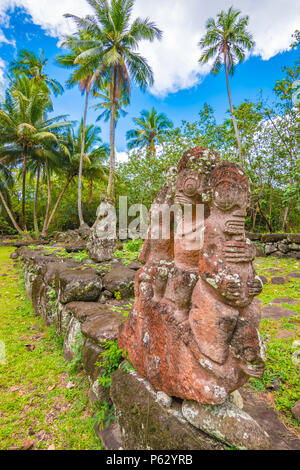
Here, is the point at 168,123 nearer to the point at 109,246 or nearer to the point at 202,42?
the point at 202,42

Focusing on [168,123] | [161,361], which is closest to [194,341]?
[161,361]

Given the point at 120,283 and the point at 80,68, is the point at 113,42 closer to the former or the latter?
the point at 80,68

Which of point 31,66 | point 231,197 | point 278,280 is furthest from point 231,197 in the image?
point 31,66

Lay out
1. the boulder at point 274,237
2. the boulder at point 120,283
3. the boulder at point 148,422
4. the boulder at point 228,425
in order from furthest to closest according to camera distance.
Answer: the boulder at point 274,237 → the boulder at point 120,283 → the boulder at point 148,422 → the boulder at point 228,425

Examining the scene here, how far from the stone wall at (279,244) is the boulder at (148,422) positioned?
8470 mm

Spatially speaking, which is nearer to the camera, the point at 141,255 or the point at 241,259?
the point at 241,259

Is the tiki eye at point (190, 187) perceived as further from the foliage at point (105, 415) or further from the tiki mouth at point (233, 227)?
the foliage at point (105, 415)

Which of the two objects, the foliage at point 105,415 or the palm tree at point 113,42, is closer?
the foliage at point 105,415

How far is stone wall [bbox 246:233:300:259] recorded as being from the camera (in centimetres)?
866

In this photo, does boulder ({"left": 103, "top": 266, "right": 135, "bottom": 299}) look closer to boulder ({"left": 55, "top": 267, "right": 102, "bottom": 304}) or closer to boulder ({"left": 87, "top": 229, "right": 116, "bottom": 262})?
boulder ({"left": 55, "top": 267, "right": 102, "bottom": 304})

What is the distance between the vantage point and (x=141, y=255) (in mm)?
2330

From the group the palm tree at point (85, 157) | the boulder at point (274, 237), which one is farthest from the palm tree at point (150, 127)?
the boulder at point (274, 237)

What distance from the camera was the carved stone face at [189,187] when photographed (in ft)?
5.74
